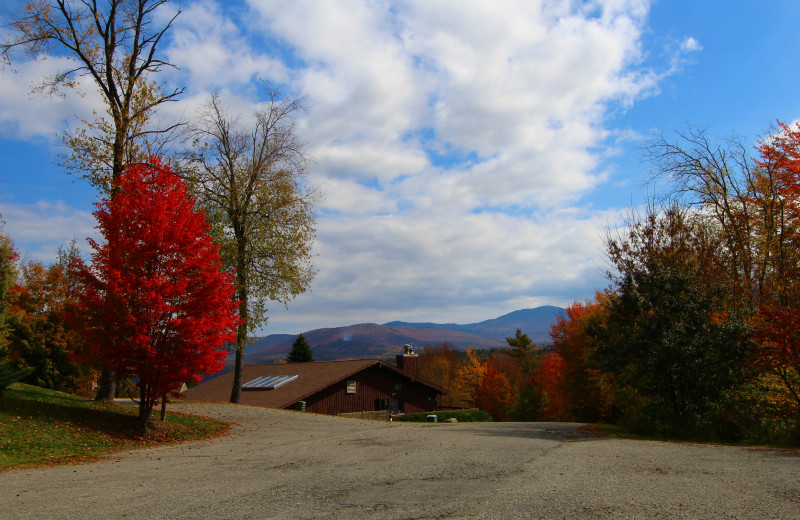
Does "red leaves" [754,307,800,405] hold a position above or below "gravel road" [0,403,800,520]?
above

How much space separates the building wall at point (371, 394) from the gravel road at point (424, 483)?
63.8 feet

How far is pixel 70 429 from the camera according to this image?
13195 mm

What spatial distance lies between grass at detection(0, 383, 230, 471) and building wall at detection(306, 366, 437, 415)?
47.3ft

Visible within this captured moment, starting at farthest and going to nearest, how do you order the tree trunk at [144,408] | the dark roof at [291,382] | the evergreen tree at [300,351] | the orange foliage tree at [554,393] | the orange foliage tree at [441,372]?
the orange foliage tree at [441,372] < the evergreen tree at [300,351] < the orange foliage tree at [554,393] < the dark roof at [291,382] < the tree trunk at [144,408]

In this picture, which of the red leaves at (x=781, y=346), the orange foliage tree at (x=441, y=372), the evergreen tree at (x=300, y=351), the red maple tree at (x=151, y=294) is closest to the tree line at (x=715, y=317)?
the red leaves at (x=781, y=346)

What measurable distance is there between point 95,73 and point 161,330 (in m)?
10.8

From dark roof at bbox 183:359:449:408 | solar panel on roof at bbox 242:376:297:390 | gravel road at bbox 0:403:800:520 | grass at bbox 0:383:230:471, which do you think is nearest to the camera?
gravel road at bbox 0:403:800:520

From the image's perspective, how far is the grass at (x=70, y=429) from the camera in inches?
436

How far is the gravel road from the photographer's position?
20.4 feet

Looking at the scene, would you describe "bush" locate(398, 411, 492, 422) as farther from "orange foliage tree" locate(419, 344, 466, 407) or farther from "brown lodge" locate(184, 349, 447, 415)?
"orange foliage tree" locate(419, 344, 466, 407)

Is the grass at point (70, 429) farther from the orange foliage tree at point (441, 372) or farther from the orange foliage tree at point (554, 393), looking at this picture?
the orange foliage tree at point (441, 372)

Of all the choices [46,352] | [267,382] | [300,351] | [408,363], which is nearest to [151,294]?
[46,352]

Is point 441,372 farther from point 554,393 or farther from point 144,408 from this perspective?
point 144,408

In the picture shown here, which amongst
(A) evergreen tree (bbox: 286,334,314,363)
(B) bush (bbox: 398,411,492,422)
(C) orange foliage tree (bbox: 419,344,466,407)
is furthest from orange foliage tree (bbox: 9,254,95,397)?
(C) orange foliage tree (bbox: 419,344,466,407)
